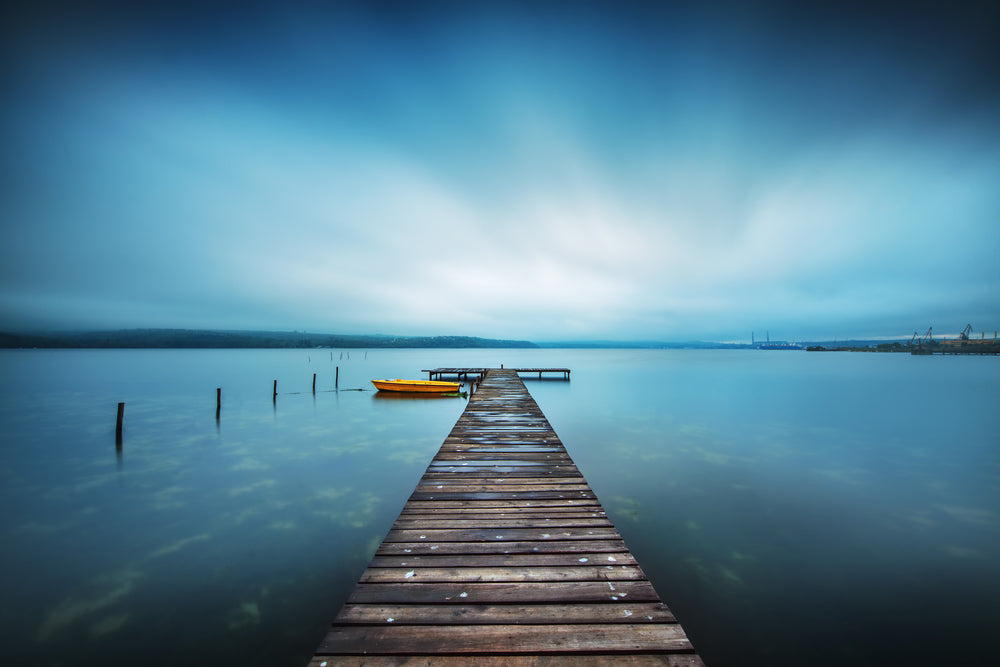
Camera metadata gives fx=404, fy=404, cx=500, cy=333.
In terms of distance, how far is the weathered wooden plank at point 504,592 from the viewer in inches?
124

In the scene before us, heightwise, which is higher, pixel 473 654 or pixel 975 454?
pixel 473 654

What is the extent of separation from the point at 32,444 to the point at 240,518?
41.0ft

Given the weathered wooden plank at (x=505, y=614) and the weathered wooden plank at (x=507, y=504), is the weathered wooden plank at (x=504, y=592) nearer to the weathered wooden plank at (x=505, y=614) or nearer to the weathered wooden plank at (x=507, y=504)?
the weathered wooden plank at (x=505, y=614)

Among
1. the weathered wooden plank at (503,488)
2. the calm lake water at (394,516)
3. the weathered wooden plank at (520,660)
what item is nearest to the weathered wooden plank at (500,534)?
the weathered wooden plank at (503,488)

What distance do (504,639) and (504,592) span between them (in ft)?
1.66

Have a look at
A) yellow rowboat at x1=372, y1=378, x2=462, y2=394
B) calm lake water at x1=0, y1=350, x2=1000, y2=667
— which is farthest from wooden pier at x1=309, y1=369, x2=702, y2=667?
yellow rowboat at x1=372, y1=378, x2=462, y2=394

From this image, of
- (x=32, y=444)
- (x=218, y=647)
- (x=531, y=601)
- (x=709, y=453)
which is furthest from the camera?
(x=32, y=444)

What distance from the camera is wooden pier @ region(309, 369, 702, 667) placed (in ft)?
8.61

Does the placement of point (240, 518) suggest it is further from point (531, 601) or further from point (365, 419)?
point (365, 419)

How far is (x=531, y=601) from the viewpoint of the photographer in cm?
313

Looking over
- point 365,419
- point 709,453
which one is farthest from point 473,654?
point 365,419

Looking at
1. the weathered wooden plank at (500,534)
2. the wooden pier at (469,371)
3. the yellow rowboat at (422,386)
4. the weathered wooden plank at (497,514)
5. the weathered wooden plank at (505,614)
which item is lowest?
the yellow rowboat at (422,386)

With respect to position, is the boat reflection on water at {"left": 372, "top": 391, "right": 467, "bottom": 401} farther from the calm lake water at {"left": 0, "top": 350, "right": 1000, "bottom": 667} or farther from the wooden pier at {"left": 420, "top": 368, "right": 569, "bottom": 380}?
the calm lake water at {"left": 0, "top": 350, "right": 1000, "bottom": 667}

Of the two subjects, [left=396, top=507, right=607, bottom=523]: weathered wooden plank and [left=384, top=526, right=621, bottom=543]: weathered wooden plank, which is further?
[left=396, top=507, right=607, bottom=523]: weathered wooden plank
